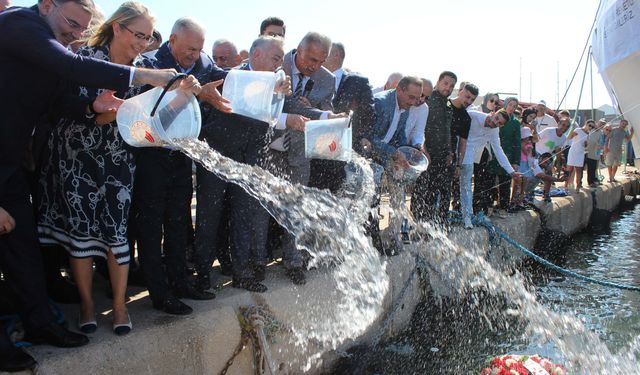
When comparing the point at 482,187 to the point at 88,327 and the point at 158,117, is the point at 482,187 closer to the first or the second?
the point at 158,117

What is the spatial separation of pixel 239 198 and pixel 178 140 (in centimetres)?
94

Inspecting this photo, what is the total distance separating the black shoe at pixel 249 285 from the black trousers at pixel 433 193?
2610 millimetres

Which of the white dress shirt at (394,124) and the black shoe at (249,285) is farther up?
the white dress shirt at (394,124)

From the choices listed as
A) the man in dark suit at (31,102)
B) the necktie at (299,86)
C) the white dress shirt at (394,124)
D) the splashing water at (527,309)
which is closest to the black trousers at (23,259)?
the man in dark suit at (31,102)

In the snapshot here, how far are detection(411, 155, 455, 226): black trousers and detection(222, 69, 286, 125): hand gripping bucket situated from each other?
2.83 m

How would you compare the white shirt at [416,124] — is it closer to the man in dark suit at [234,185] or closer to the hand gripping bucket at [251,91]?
the man in dark suit at [234,185]

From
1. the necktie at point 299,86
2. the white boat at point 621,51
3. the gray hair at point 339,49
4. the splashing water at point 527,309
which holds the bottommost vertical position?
the splashing water at point 527,309

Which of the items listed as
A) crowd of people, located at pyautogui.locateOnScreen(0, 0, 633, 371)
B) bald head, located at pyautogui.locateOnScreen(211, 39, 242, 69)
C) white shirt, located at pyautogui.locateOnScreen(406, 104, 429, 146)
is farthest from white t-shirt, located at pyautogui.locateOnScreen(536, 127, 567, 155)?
bald head, located at pyautogui.locateOnScreen(211, 39, 242, 69)

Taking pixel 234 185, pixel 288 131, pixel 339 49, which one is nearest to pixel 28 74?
pixel 234 185

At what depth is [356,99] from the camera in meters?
4.38

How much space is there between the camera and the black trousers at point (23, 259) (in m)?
2.43

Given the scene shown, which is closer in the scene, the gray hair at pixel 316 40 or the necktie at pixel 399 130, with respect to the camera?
the gray hair at pixel 316 40

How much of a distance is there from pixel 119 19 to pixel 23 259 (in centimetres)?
122

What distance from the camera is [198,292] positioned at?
3340 millimetres
